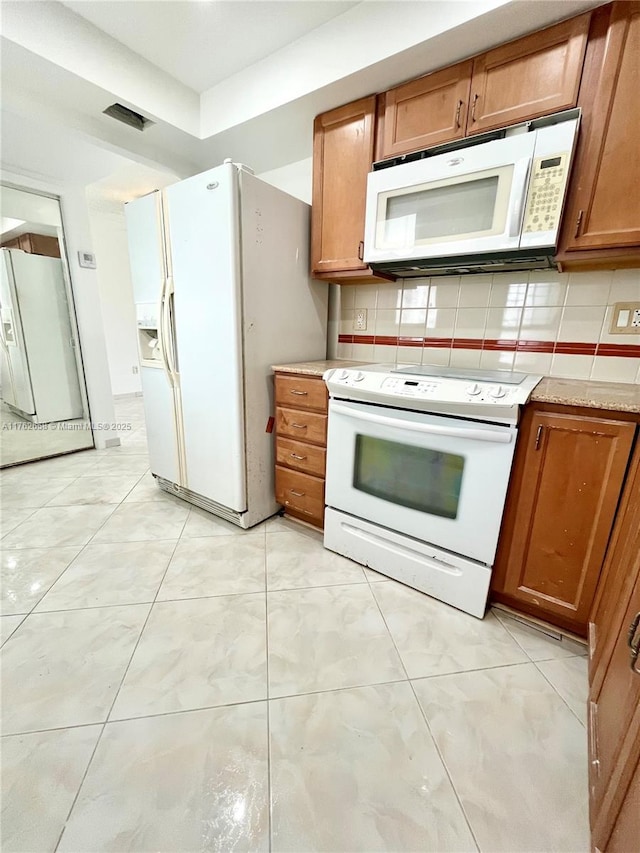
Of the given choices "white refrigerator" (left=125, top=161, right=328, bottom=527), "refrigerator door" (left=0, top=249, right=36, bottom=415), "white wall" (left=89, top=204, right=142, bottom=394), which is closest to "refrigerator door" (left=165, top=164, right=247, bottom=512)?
"white refrigerator" (left=125, top=161, right=328, bottom=527)

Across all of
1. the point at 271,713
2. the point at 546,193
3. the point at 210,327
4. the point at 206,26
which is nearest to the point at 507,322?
the point at 546,193

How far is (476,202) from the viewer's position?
1393mm

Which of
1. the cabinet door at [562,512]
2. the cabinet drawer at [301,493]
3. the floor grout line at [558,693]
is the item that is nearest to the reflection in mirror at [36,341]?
the cabinet drawer at [301,493]

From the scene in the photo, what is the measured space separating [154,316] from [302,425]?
1.09 m

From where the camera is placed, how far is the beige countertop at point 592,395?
1045 millimetres

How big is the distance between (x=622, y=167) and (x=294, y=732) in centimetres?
210

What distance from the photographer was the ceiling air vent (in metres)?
1.87

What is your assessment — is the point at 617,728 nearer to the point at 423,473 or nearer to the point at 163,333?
the point at 423,473

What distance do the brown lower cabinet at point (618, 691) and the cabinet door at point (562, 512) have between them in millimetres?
47

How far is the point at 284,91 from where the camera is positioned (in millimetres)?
1723

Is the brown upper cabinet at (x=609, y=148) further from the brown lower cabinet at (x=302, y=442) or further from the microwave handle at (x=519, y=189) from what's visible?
the brown lower cabinet at (x=302, y=442)

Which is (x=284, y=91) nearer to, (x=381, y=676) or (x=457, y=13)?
(x=457, y=13)

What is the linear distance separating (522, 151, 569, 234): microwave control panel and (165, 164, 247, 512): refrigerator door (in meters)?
1.20

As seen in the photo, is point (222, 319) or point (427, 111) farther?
point (222, 319)
